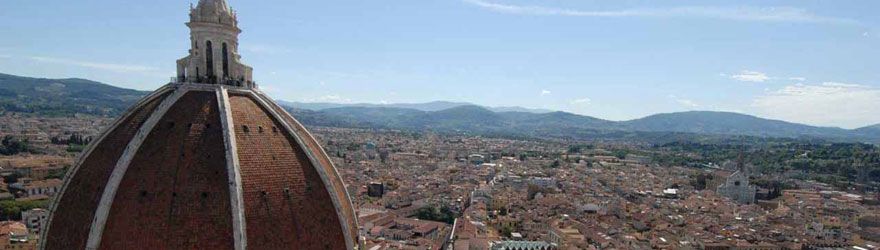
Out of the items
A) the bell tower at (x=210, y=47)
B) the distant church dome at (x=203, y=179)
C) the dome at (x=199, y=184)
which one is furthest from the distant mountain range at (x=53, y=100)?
the bell tower at (x=210, y=47)

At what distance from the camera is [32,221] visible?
117 ft

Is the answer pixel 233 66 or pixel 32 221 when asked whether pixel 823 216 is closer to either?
pixel 233 66

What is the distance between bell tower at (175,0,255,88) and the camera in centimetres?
1002

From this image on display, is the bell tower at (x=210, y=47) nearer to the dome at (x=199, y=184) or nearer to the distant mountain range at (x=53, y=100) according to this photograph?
the dome at (x=199, y=184)

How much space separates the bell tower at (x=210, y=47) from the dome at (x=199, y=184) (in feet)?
0.91

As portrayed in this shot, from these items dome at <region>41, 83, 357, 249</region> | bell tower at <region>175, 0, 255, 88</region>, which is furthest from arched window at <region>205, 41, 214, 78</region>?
dome at <region>41, 83, 357, 249</region>

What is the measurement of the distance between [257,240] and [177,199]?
1.49 metres

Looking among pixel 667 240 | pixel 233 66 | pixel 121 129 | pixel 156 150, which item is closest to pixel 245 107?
pixel 233 66

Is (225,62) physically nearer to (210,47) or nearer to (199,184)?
(210,47)

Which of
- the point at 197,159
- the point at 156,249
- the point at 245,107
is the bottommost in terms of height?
the point at 156,249

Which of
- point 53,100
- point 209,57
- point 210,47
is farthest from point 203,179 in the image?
point 53,100

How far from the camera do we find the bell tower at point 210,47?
10016mm

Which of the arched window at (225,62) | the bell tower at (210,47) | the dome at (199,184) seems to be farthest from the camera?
the arched window at (225,62)

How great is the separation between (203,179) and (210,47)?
283cm
